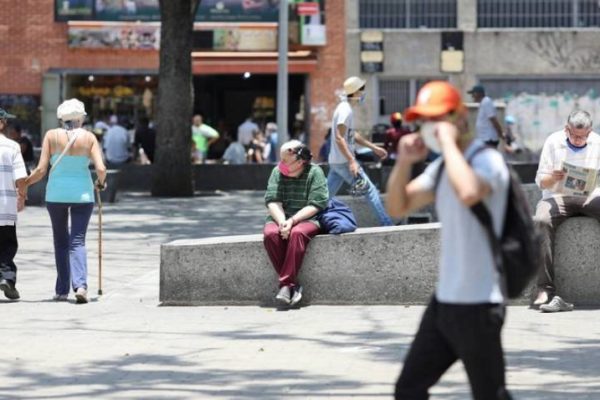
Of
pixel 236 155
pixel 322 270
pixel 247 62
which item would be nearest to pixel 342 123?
pixel 322 270

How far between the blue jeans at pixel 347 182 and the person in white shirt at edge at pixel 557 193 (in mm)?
3072

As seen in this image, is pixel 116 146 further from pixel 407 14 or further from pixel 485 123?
pixel 485 123

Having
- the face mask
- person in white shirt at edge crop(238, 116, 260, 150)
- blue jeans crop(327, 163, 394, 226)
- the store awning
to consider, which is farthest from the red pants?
the store awning

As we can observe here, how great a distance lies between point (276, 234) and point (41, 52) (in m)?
27.4

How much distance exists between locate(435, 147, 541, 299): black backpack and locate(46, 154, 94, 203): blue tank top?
276 inches

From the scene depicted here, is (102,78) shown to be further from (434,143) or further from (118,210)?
(434,143)

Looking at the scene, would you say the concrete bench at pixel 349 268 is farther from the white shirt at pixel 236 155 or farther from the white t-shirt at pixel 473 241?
the white shirt at pixel 236 155

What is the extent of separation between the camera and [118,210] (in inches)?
913

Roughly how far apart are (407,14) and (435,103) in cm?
3357

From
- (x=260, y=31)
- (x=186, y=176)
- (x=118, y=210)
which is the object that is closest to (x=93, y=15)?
(x=260, y=31)

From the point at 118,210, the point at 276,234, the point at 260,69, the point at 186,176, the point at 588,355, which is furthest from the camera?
the point at 260,69

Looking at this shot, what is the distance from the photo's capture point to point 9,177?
42.1 ft

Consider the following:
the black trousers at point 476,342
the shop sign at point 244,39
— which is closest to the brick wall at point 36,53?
the shop sign at point 244,39

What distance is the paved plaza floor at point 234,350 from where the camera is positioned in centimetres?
868
